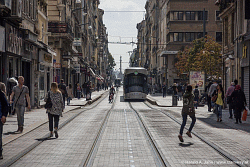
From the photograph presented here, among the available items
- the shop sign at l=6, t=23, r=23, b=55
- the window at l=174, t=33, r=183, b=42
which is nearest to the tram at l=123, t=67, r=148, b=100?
the shop sign at l=6, t=23, r=23, b=55

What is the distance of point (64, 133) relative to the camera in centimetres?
1439

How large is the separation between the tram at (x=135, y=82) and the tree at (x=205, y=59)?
6.05 meters

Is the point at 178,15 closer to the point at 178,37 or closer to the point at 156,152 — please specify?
the point at 178,37

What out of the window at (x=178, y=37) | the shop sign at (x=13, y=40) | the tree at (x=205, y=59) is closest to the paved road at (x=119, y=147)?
the shop sign at (x=13, y=40)

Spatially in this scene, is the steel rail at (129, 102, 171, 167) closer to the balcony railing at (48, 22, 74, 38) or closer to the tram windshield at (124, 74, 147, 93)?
the balcony railing at (48, 22, 74, 38)

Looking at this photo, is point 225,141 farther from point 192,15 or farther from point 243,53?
point 192,15

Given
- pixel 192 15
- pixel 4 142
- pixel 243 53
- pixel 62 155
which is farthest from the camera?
pixel 192 15

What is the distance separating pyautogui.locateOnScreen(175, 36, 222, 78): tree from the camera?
4528cm

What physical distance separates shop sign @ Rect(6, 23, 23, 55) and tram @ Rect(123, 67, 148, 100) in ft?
59.8

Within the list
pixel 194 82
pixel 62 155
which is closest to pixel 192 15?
pixel 194 82

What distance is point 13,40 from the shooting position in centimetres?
2272

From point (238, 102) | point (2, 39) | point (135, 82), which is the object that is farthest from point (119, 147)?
point (135, 82)

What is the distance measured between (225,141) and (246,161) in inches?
136

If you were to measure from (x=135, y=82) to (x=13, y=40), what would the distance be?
66.7ft
